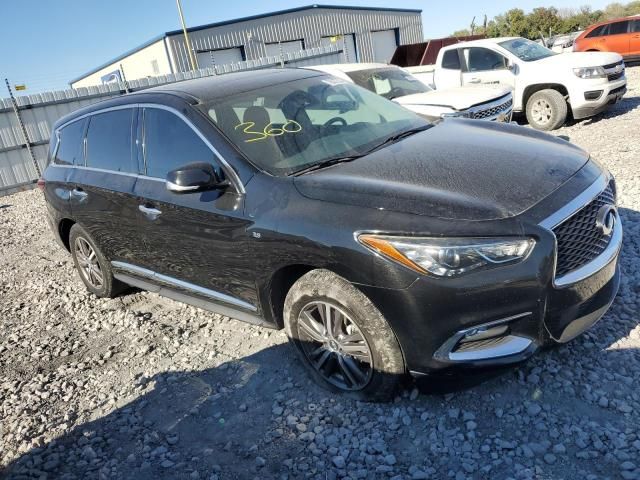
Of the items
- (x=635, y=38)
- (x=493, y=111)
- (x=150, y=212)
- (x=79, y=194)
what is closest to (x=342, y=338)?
(x=150, y=212)

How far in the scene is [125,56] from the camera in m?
31.6

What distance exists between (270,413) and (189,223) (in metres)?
1.34

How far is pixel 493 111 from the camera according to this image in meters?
7.93

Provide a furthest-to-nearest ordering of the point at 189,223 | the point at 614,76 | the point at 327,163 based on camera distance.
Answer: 1. the point at 614,76
2. the point at 189,223
3. the point at 327,163

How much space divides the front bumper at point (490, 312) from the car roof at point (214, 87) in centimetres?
197

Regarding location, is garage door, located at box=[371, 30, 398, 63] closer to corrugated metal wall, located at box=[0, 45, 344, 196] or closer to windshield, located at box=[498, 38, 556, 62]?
corrugated metal wall, located at box=[0, 45, 344, 196]

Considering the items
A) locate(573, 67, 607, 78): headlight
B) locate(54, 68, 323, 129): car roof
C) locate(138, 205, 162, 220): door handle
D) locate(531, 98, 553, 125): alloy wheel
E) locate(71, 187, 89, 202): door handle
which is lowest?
locate(531, 98, 553, 125): alloy wheel

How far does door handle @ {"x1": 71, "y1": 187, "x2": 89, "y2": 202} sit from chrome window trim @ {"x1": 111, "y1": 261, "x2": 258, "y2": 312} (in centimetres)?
64

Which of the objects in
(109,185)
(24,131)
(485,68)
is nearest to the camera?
(109,185)

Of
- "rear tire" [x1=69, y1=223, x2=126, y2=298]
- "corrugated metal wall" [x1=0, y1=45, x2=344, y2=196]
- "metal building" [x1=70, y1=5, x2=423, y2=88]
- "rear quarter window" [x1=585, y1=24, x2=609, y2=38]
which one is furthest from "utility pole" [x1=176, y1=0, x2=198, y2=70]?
"rear tire" [x1=69, y1=223, x2=126, y2=298]

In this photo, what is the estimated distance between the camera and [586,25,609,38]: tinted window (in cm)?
1678

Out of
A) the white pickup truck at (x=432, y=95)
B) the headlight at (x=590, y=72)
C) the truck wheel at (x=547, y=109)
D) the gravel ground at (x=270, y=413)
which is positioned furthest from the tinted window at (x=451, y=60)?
the gravel ground at (x=270, y=413)

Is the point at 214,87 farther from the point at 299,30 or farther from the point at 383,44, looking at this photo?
the point at 383,44

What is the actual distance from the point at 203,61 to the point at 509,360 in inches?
1093
